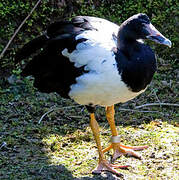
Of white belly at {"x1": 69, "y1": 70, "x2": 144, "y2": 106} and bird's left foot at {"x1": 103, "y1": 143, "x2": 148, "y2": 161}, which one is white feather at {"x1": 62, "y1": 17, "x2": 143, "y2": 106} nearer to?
white belly at {"x1": 69, "y1": 70, "x2": 144, "y2": 106}

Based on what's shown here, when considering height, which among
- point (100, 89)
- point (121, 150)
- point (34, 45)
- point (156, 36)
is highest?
point (156, 36)

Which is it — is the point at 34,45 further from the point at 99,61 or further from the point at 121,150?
the point at 121,150

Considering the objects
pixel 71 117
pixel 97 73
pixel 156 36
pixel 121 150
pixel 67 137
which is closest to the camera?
pixel 97 73

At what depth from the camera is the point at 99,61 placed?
12.7 ft

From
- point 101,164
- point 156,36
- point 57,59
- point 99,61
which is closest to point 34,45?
point 57,59

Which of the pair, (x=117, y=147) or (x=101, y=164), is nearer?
(x=101, y=164)

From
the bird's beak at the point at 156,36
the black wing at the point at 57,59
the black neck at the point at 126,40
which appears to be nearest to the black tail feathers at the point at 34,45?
the black wing at the point at 57,59

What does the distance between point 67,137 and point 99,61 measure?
1.32 meters

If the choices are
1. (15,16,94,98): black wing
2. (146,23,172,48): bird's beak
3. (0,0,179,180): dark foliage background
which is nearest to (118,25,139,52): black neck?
(146,23,172,48): bird's beak

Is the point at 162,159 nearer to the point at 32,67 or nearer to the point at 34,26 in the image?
the point at 32,67

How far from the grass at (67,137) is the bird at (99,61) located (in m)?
0.24

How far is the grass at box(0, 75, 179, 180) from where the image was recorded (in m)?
4.16

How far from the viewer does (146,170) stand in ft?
13.6

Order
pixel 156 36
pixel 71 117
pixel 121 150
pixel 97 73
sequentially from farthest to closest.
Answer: pixel 71 117 < pixel 121 150 < pixel 156 36 < pixel 97 73
